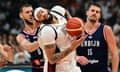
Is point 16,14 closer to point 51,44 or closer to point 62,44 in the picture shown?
point 62,44

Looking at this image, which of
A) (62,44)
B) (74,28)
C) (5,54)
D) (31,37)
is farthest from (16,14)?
(74,28)

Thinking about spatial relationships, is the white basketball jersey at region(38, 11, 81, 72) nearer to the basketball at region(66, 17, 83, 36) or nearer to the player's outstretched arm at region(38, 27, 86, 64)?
the player's outstretched arm at region(38, 27, 86, 64)

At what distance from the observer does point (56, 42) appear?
5.64 metres

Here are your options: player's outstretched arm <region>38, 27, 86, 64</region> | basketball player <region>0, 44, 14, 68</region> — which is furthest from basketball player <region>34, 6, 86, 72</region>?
basketball player <region>0, 44, 14, 68</region>

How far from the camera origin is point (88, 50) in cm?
679

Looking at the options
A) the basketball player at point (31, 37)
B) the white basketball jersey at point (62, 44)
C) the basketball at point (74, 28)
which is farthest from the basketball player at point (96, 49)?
the basketball at point (74, 28)

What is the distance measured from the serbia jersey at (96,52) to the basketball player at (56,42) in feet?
3.29

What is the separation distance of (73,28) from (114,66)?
131 cm

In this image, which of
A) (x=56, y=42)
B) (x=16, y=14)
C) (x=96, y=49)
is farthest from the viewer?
(x=16, y=14)

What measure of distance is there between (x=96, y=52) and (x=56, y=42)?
50.1 inches

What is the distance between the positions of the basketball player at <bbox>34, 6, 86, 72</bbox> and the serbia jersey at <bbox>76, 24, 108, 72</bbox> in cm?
100

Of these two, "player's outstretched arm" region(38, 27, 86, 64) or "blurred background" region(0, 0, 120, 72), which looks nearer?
"player's outstretched arm" region(38, 27, 86, 64)

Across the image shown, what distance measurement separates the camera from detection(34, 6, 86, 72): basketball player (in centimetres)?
549

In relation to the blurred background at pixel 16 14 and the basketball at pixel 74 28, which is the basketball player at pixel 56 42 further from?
the blurred background at pixel 16 14
